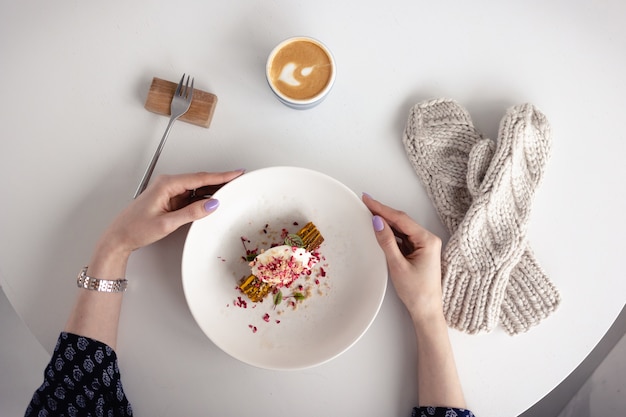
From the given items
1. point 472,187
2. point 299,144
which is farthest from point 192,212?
point 472,187

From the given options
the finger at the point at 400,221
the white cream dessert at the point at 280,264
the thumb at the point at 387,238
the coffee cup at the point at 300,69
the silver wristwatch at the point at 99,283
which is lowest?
the silver wristwatch at the point at 99,283

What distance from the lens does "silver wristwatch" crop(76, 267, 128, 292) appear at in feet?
2.92

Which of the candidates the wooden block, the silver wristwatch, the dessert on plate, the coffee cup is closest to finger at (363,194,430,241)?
the dessert on plate

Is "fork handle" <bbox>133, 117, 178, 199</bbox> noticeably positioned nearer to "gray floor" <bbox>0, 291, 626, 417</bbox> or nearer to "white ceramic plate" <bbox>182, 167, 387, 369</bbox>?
"white ceramic plate" <bbox>182, 167, 387, 369</bbox>

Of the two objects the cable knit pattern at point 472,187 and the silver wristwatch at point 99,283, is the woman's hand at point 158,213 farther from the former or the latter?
the cable knit pattern at point 472,187

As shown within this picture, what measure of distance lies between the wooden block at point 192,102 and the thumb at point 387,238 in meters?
0.44

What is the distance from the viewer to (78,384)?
0.85m

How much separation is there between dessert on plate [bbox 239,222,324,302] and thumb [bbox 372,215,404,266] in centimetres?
13

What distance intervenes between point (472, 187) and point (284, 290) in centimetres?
45

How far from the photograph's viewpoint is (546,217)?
948 mm

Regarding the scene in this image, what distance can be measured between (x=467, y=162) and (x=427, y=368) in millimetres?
440

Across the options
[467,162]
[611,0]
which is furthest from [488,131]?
[611,0]

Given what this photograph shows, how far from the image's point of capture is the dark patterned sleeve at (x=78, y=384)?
84cm

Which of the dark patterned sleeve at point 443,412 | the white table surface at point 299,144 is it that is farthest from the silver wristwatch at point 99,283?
the dark patterned sleeve at point 443,412
